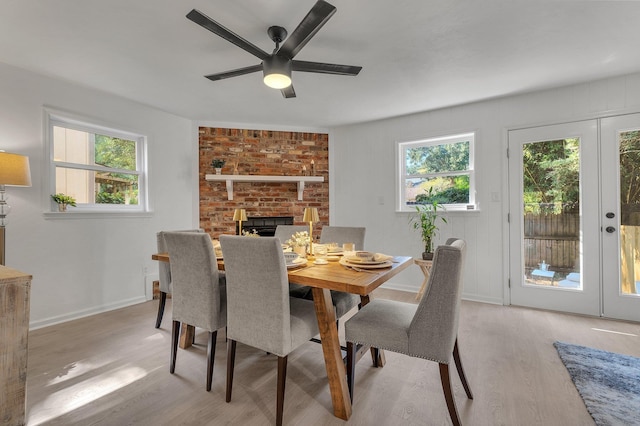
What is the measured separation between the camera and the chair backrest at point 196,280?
5.73 ft

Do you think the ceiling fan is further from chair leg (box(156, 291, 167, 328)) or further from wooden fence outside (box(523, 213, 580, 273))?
wooden fence outside (box(523, 213, 580, 273))

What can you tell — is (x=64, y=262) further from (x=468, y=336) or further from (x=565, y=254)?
(x=565, y=254)

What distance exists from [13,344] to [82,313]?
2.16 m

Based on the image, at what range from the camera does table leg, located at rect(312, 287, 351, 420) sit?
1.52 m

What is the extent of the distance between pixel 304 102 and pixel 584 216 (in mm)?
3181

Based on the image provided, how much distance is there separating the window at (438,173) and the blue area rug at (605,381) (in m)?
1.79

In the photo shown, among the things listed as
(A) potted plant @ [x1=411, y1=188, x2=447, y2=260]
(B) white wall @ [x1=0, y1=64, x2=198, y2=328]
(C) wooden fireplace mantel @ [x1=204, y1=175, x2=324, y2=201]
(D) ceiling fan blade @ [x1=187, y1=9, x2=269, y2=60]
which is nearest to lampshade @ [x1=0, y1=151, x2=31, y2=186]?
(B) white wall @ [x1=0, y1=64, x2=198, y2=328]

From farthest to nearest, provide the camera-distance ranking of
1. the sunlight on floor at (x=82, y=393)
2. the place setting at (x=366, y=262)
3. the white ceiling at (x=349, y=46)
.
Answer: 1. the white ceiling at (x=349, y=46)
2. the place setting at (x=366, y=262)
3. the sunlight on floor at (x=82, y=393)

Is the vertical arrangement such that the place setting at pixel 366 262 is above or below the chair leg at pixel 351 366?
above

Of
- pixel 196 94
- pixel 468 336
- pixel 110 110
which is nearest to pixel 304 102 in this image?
pixel 196 94

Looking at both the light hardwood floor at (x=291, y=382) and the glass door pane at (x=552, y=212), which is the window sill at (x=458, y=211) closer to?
the glass door pane at (x=552, y=212)

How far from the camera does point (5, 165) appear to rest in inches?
87.9

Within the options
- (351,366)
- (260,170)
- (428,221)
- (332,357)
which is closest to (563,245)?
(428,221)

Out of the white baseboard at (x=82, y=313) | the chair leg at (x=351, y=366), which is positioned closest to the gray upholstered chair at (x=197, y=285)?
the chair leg at (x=351, y=366)
